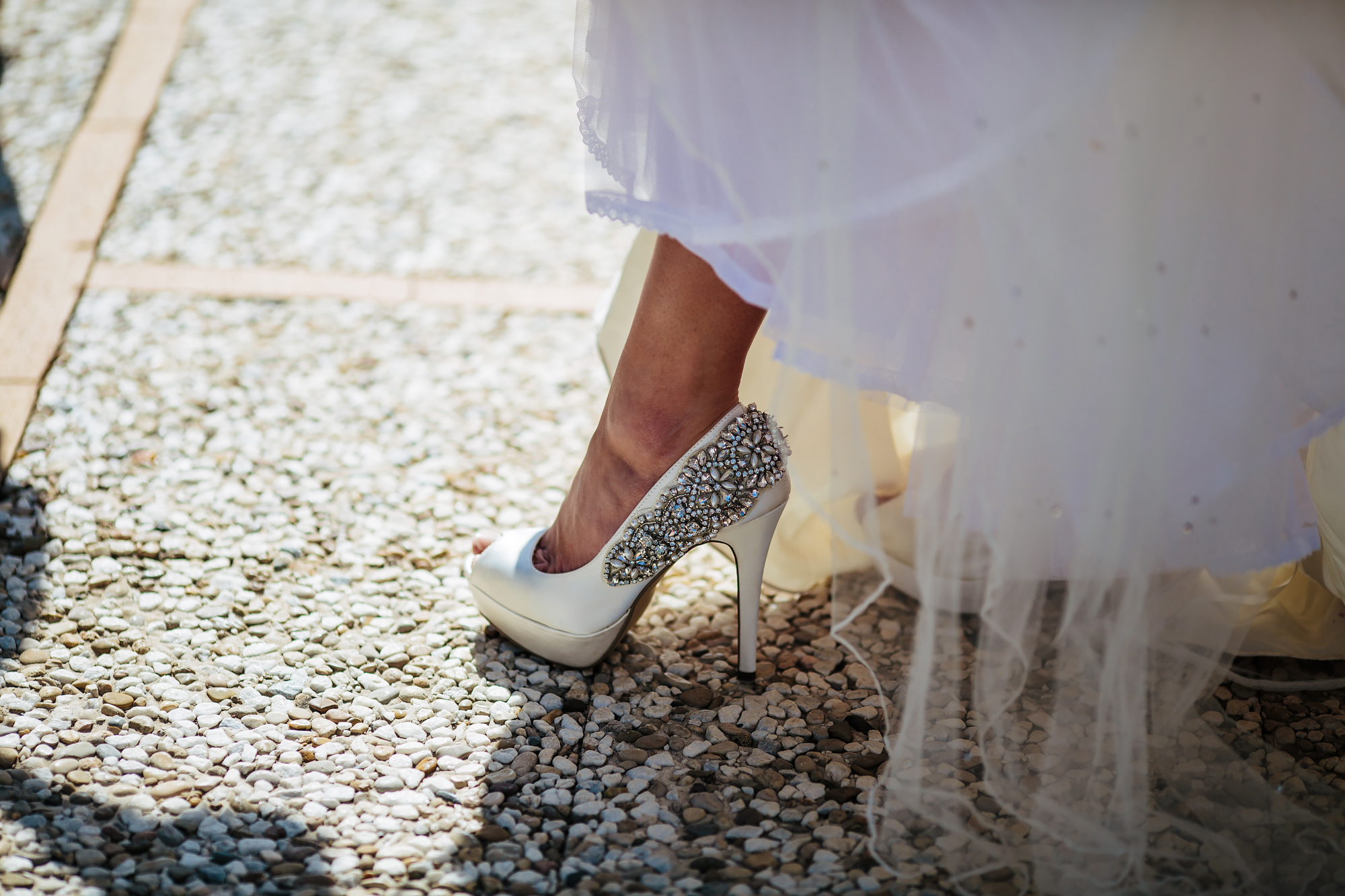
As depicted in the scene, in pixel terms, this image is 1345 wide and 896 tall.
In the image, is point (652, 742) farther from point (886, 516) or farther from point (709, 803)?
point (886, 516)

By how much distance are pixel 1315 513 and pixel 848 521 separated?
0.58 metres

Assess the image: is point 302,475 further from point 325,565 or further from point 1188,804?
point 1188,804

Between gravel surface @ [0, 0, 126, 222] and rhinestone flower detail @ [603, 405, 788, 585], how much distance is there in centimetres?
→ 180

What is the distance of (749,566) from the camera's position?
4.63ft

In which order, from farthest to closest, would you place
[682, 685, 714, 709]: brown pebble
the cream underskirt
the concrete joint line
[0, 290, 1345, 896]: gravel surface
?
the concrete joint line
[682, 685, 714, 709]: brown pebble
the cream underskirt
[0, 290, 1345, 896]: gravel surface

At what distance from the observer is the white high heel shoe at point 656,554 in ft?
4.39

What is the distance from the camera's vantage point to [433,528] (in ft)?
5.67

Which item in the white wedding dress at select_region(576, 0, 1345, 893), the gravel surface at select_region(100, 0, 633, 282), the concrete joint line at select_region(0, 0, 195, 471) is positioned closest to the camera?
the white wedding dress at select_region(576, 0, 1345, 893)

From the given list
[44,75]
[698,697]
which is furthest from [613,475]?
[44,75]

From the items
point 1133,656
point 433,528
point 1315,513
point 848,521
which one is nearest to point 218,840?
point 433,528

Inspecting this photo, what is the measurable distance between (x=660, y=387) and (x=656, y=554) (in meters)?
0.22

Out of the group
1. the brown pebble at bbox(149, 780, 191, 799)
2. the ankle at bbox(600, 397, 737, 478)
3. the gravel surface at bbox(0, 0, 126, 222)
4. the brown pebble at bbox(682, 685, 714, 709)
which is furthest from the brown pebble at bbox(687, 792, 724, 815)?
the gravel surface at bbox(0, 0, 126, 222)

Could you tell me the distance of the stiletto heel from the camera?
4.54 ft

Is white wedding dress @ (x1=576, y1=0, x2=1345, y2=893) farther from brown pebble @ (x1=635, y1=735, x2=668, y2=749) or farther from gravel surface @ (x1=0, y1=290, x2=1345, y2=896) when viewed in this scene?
brown pebble @ (x1=635, y1=735, x2=668, y2=749)
